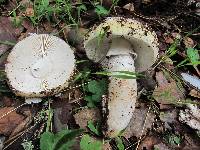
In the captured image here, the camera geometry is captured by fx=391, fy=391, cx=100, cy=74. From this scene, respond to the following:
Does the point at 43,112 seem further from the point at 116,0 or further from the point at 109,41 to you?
the point at 116,0

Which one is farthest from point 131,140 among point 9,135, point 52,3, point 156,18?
point 52,3

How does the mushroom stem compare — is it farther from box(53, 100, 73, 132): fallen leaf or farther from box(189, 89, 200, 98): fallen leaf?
box(189, 89, 200, 98): fallen leaf

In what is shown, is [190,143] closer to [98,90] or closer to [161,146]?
[161,146]

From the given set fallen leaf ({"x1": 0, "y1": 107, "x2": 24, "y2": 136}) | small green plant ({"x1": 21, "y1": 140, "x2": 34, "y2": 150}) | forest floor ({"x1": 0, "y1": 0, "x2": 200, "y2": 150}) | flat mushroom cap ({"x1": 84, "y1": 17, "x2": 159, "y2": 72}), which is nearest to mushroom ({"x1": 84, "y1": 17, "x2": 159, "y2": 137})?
flat mushroom cap ({"x1": 84, "y1": 17, "x2": 159, "y2": 72})

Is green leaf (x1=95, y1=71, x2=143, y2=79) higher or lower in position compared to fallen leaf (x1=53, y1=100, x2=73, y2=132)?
higher

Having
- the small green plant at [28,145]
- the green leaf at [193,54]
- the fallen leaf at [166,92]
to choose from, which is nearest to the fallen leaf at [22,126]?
the small green plant at [28,145]

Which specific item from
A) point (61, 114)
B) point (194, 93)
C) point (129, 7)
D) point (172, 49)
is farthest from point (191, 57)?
point (61, 114)
